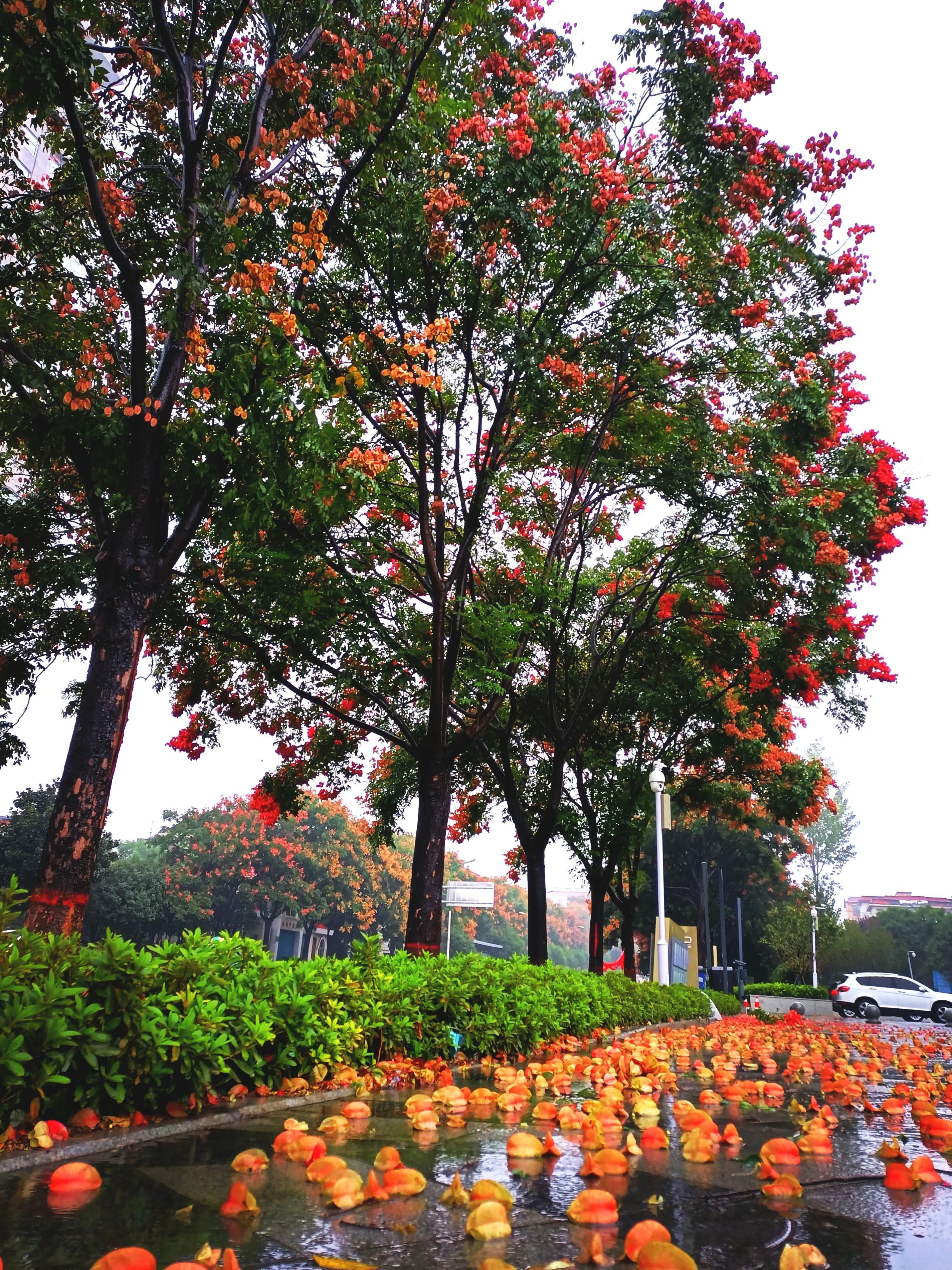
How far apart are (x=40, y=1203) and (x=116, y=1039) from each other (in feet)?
3.46

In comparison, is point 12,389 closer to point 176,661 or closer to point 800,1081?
point 176,661

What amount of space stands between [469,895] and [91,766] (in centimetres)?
2846

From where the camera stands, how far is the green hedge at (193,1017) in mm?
3070

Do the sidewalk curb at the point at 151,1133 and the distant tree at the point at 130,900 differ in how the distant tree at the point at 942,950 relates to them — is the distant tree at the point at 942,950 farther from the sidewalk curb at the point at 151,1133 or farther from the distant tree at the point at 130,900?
the sidewalk curb at the point at 151,1133

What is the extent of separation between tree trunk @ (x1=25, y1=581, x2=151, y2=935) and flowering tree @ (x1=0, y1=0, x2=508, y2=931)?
17mm

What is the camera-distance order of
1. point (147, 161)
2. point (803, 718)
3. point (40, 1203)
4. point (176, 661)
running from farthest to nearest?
point (803, 718)
point (176, 661)
point (147, 161)
point (40, 1203)

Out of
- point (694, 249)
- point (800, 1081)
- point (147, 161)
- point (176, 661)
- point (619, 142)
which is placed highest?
point (619, 142)

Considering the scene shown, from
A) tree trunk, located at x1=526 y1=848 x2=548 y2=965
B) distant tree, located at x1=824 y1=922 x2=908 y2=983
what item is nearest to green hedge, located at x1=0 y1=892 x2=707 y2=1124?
tree trunk, located at x1=526 y1=848 x2=548 y2=965

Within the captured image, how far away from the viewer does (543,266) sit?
1005 cm

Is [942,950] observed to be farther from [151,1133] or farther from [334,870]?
[151,1133]

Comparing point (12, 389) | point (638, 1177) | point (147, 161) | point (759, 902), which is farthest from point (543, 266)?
point (759, 902)

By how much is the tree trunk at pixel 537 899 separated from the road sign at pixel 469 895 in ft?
53.0

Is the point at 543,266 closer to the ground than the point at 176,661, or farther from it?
farther from it

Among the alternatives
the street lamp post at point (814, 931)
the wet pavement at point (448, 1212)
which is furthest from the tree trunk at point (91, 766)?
the street lamp post at point (814, 931)
